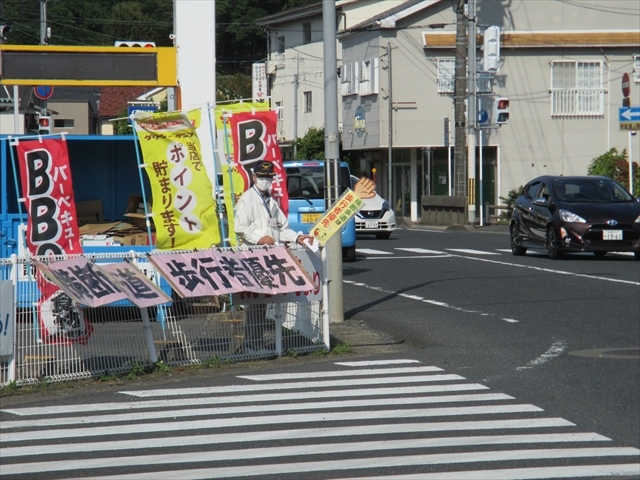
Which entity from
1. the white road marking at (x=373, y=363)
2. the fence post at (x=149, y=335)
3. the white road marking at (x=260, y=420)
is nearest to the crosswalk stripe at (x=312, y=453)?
the white road marking at (x=260, y=420)

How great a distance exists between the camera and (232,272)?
34.7 feet

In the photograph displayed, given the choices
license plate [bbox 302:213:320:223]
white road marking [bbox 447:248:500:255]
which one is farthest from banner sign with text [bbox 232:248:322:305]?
white road marking [bbox 447:248:500:255]

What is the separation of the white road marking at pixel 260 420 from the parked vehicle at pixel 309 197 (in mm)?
13333

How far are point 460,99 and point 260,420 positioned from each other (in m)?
31.8

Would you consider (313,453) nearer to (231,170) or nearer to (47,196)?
(47,196)

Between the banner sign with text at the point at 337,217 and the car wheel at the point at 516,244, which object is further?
the car wheel at the point at 516,244

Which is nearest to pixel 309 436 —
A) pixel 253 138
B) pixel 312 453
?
pixel 312 453

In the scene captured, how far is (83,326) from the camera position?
32.9 feet

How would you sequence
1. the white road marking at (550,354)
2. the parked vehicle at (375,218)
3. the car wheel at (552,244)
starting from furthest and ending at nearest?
1. the parked vehicle at (375,218)
2. the car wheel at (552,244)
3. the white road marking at (550,354)

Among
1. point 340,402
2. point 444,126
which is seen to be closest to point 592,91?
point 444,126

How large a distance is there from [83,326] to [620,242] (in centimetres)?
1405

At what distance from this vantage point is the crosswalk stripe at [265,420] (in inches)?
306

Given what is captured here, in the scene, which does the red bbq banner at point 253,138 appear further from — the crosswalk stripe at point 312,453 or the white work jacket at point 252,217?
the crosswalk stripe at point 312,453

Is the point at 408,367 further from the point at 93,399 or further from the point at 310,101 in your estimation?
the point at 310,101
